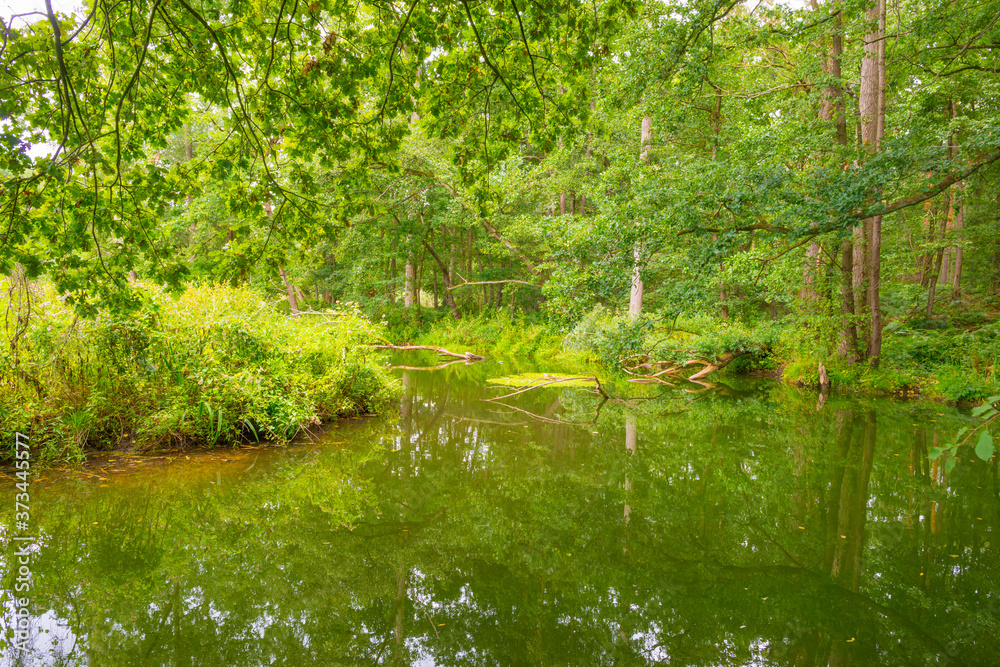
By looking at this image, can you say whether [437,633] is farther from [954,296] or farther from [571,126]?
[954,296]

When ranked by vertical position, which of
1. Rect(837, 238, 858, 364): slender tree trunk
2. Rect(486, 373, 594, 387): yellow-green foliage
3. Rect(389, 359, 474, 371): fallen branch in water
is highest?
Rect(837, 238, 858, 364): slender tree trunk

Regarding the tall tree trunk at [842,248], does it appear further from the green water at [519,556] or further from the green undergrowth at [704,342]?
the green water at [519,556]

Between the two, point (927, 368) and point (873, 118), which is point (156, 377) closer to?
point (873, 118)

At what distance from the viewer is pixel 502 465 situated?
5594 millimetres

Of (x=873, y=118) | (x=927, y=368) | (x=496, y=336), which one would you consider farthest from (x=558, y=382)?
(x=496, y=336)

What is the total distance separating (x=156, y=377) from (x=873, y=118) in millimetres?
11560

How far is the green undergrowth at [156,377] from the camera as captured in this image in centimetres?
509

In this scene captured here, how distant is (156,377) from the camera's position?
573 cm

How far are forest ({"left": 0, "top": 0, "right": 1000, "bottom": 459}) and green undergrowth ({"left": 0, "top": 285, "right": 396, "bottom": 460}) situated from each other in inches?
1.2

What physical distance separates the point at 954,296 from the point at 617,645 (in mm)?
17463

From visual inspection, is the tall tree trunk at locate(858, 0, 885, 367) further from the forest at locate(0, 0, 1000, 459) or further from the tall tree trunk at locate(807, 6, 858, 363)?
the tall tree trunk at locate(807, 6, 858, 363)

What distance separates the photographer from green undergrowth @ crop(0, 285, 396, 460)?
5090 mm

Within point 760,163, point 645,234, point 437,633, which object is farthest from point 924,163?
point 437,633

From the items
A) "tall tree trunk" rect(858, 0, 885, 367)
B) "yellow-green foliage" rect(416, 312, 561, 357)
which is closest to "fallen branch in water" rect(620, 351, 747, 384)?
"tall tree trunk" rect(858, 0, 885, 367)
